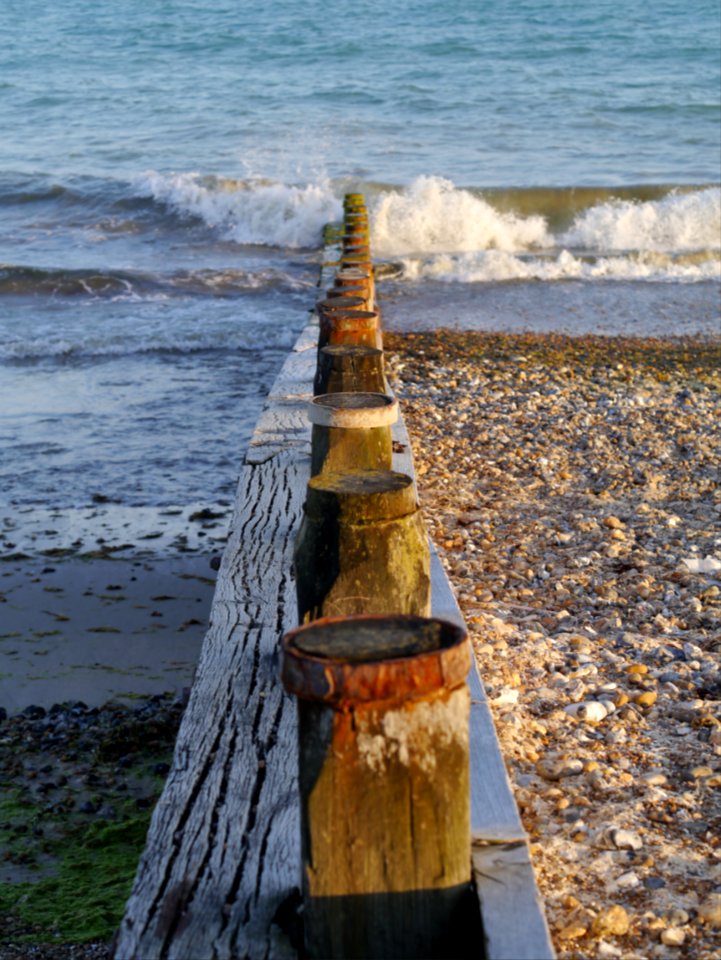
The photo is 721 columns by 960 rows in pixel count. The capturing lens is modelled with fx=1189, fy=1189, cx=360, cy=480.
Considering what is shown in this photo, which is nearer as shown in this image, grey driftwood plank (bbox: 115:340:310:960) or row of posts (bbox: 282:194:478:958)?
row of posts (bbox: 282:194:478:958)

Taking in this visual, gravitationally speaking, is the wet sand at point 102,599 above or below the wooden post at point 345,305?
below

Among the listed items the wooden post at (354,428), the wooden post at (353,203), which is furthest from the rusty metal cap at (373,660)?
the wooden post at (353,203)

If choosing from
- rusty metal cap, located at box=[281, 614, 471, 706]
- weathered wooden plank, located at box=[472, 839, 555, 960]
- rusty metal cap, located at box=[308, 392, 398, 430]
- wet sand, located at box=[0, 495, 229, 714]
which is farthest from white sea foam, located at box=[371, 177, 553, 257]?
rusty metal cap, located at box=[281, 614, 471, 706]

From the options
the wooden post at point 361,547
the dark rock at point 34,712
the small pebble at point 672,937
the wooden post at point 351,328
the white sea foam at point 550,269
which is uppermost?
the wooden post at point 351,328

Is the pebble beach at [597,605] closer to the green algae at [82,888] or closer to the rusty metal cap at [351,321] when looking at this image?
the rusty metal cap at [351,321]

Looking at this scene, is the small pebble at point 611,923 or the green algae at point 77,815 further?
the green algae at point 77,815

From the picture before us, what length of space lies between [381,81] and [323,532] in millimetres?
29524

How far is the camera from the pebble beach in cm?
296

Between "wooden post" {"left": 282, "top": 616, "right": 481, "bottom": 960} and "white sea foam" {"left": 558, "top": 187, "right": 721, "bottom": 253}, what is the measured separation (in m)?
17.3

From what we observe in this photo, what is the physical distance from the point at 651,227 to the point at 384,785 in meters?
18.2

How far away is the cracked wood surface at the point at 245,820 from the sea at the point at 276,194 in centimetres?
408

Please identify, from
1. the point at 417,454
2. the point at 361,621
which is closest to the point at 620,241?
the point at 417,454

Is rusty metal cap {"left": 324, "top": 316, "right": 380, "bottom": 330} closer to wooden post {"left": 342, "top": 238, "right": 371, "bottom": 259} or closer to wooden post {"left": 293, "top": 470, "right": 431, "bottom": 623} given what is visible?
wooden post {"left": 293, "top": 470, "right": 431, "bottom": 623}

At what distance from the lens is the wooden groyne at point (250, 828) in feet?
7.01
